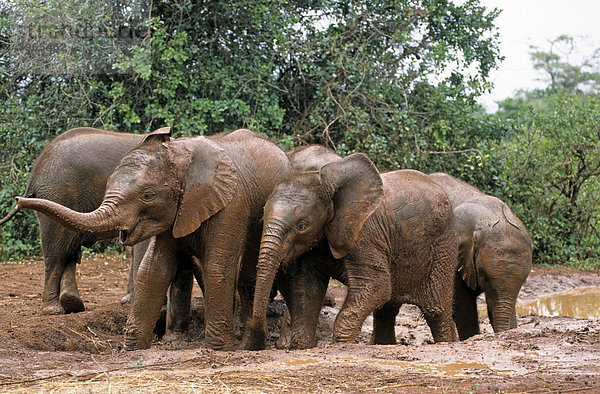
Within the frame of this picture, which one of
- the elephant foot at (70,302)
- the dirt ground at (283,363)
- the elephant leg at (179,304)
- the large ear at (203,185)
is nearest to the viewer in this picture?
the dirt ground at (283,363)

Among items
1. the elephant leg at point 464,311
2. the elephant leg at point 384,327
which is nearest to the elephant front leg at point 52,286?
the elephant leg at point 384,327

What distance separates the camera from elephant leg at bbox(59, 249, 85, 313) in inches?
350

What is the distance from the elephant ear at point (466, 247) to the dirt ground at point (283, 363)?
48.6 inches

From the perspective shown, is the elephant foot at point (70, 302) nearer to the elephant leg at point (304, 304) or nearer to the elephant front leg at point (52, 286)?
the elephant front leg at point (52, 286)

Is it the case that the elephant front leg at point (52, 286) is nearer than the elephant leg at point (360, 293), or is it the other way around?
the elephant leg at point (360, 293)

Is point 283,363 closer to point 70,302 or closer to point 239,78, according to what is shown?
point 70,302

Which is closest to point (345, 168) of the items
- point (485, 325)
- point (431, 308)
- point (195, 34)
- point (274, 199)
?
point (274, 199)

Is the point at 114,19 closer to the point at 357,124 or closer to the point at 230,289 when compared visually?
the point at 357,124

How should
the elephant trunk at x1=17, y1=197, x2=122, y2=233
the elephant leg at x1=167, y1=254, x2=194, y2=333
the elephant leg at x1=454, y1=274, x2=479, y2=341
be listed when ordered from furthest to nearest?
1. the elephant leg at x1=454, y1=274, x2=479, y2=341
2. the elephant leg at x1=167, y1=254, x2=194, y2=333
3. the elephant trunk at x1=17, y1=197, x2=122, y2=233

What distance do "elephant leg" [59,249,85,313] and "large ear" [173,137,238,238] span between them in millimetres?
2513

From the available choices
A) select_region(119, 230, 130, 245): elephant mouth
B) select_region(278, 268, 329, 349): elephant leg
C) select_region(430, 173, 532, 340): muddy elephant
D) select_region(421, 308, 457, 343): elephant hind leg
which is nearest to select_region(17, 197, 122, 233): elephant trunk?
select_region(119, 230, 130, 245): elephant mouth

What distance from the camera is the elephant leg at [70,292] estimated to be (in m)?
8.88

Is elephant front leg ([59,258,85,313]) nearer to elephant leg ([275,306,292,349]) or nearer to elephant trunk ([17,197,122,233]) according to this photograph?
elephant leg ([275,306,292,349])

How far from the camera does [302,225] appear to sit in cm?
723
